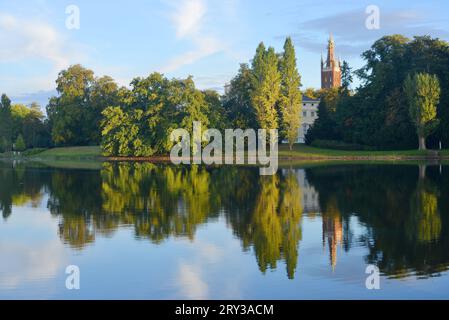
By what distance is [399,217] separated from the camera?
16.9 m

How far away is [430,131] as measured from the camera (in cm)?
5875

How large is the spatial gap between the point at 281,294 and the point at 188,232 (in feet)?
19.8

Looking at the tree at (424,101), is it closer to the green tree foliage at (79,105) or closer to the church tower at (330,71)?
the green tree foliage at (79,105)

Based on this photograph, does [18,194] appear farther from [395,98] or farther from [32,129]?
[32,129]

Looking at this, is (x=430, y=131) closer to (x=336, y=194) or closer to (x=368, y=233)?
(x=336, y=194)

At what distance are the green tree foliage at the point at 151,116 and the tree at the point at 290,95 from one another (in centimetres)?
952

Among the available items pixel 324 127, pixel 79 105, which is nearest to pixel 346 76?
pixel 324 127

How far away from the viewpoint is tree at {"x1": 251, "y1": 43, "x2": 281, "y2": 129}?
65.1 metres

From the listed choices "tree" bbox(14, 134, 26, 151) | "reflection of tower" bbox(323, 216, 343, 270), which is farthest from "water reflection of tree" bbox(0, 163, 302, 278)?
"tree" bbox(14, 134, 26, 151)

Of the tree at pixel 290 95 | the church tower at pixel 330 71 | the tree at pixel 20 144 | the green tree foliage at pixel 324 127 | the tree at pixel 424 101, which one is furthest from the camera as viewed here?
the church tower at pixel 330 71

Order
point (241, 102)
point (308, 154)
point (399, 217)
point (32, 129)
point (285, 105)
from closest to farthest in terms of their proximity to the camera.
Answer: point (399, 217) < point (308, 154) < point (285, 105) < point (241, 102) < point (32, 129)

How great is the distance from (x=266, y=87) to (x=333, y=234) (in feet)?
171

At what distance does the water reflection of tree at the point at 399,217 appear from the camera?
444 inches

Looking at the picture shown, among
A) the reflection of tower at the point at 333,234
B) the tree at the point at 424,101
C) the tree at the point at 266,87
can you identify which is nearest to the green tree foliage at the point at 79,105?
the tree at the point at 266,87
